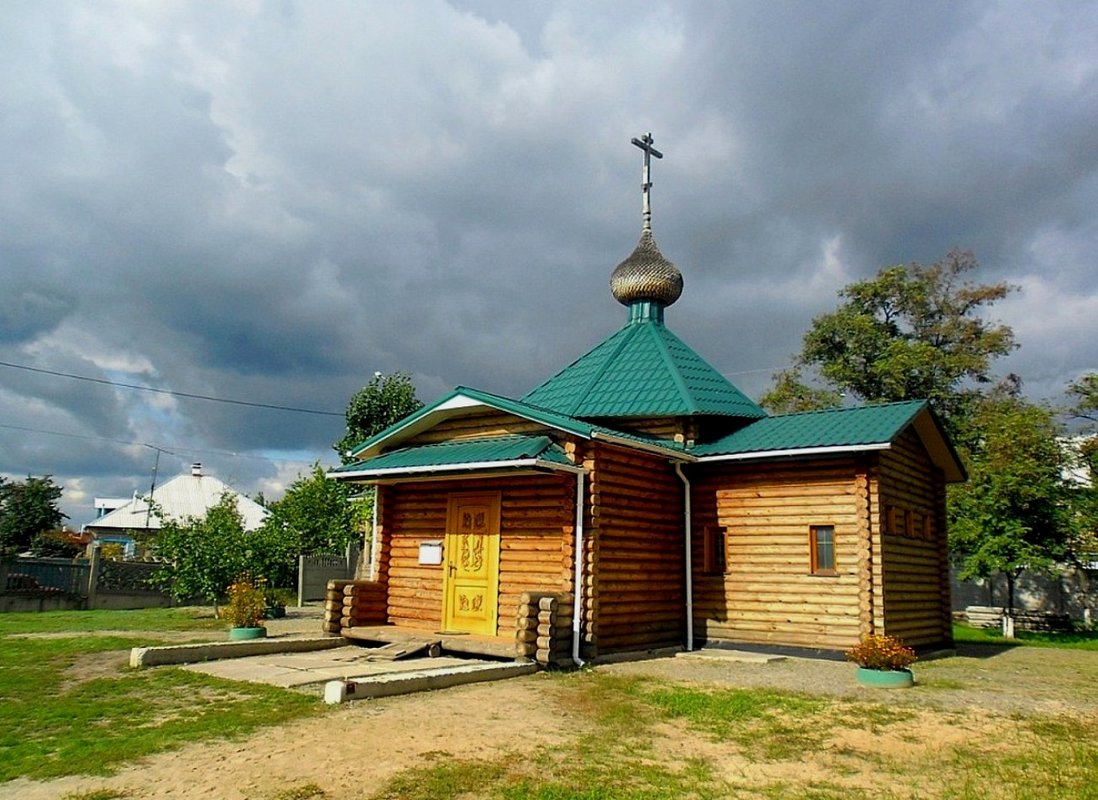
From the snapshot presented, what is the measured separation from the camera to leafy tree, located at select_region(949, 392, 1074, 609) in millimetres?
20016

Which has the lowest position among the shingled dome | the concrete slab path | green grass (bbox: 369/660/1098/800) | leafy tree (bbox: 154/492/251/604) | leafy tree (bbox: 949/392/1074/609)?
the concrete slab path

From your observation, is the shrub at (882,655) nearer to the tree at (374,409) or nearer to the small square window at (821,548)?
the small square window at (821,548)

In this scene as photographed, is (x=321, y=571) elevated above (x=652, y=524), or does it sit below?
below

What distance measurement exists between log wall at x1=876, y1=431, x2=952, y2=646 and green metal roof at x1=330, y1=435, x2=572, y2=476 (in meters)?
5.17

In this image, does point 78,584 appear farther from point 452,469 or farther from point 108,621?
point 452,469

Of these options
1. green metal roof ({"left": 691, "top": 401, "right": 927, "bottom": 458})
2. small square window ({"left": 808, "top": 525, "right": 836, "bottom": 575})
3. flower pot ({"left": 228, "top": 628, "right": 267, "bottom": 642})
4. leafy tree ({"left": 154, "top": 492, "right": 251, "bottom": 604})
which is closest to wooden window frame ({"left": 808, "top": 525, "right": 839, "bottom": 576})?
small square window ({"left": 808, "top": 525, "right": 836, "bottom": 575})

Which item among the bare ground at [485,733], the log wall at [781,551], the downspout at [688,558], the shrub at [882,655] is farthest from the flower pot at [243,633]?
the shrub at [882,655]

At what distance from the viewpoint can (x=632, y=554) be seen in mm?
12703

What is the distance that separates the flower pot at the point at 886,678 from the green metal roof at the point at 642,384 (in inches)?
208

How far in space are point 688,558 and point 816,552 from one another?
80.4 inches

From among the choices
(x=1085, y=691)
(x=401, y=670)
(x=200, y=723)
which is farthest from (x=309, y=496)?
(x=1085, y=691)

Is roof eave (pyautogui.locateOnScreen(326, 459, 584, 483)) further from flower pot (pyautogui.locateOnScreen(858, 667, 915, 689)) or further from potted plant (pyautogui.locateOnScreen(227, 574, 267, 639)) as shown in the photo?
flower pot (pyautogui.locateOnScreen(858, 667, 915, 689))

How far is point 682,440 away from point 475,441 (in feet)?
11.8

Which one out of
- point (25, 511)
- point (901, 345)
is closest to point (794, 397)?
point (901, 345)
